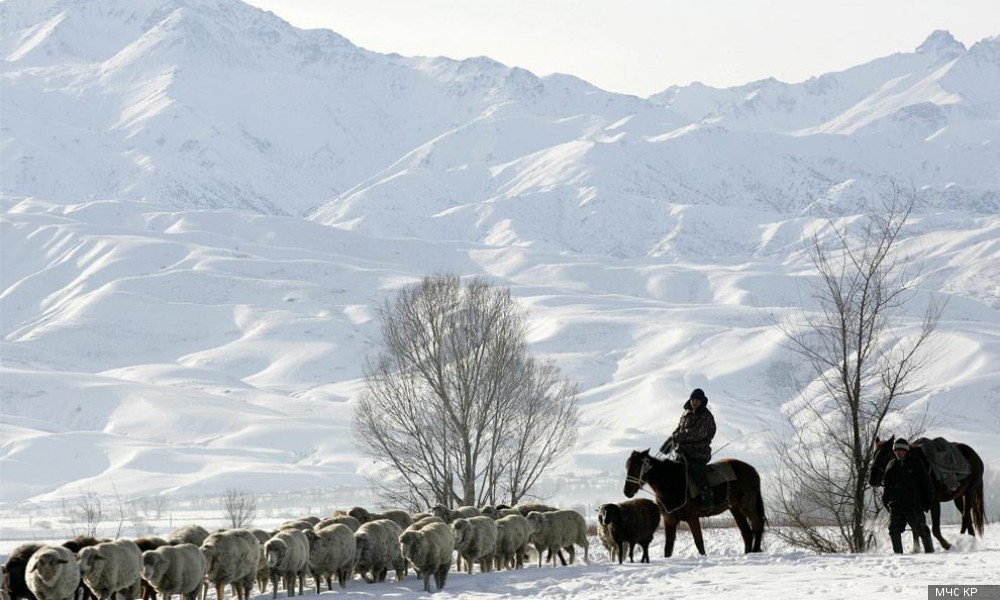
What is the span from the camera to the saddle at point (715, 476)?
21.7 m

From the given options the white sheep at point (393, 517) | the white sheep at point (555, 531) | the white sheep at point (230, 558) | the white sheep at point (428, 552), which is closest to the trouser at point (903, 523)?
the white sheep at point (555, 531)

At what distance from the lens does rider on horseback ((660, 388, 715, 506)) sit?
21766mm

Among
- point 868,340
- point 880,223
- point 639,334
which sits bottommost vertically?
point 868,340

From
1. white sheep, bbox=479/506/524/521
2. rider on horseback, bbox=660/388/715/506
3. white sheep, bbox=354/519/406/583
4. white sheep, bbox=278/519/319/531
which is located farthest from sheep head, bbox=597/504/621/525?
white sheep, bbox=278/519/319/531

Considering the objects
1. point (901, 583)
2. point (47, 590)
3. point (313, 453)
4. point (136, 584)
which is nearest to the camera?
point (901, 583)

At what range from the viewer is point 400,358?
43.1 m

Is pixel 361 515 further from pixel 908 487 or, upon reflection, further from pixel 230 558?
pixel 908 487

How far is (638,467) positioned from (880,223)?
21.8 feet

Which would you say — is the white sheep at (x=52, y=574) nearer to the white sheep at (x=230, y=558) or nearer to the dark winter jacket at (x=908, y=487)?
the white sheep at (x=230, y=558)

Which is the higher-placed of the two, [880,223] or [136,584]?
[880,223]

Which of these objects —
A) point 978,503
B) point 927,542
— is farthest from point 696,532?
point 978,503

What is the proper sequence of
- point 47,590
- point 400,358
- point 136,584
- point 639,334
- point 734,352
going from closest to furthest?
point 47,590 < point 136,584 < point 400,358 < point 734,352 < point 639,334

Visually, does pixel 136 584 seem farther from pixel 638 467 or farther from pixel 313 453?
pixel 313 453

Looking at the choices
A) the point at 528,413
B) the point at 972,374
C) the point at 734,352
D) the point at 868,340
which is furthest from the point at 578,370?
the point at 868,340
